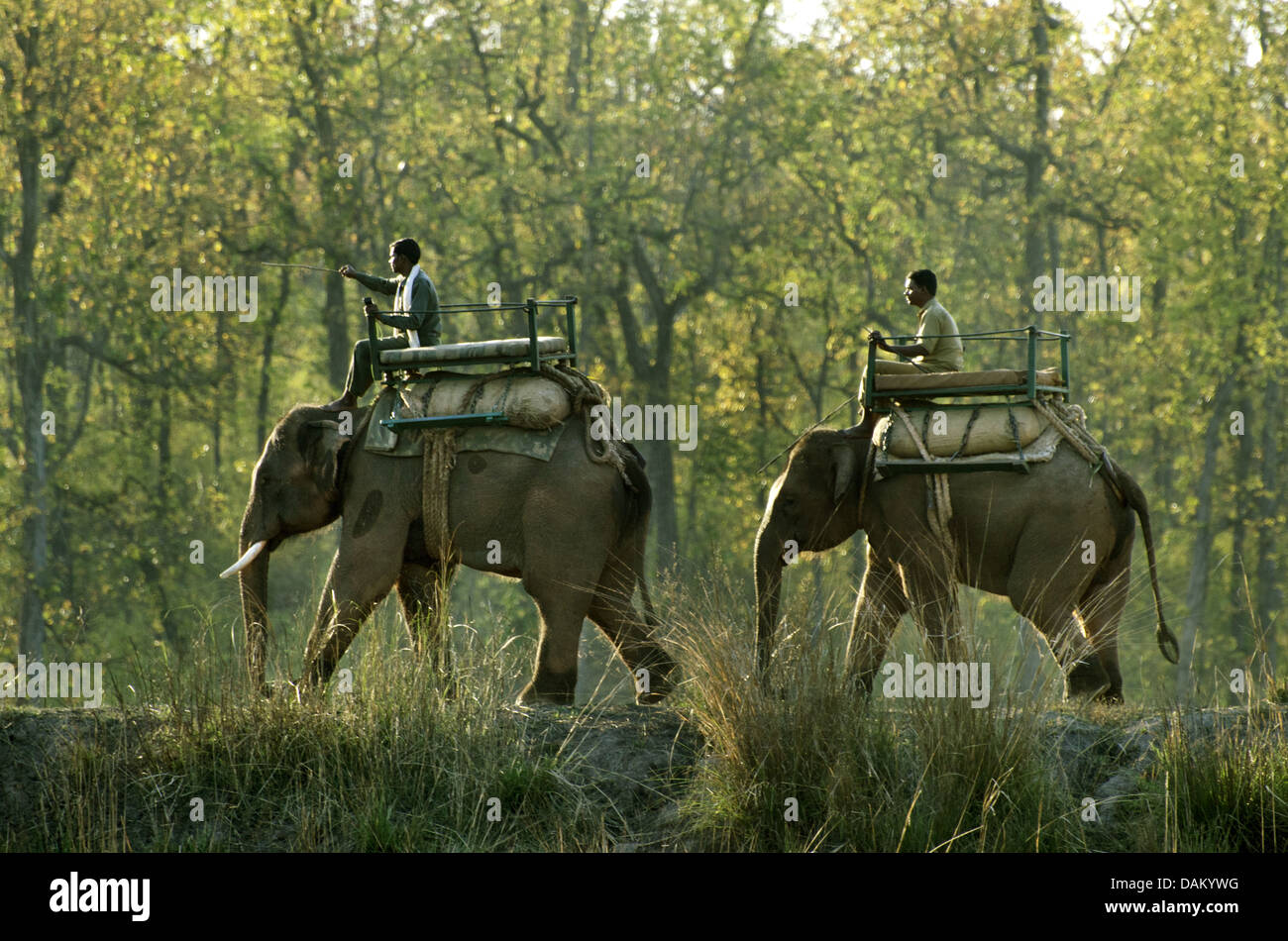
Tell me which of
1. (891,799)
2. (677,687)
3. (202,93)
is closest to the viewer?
(891,799)

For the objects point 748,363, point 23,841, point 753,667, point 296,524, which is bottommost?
point 23,841

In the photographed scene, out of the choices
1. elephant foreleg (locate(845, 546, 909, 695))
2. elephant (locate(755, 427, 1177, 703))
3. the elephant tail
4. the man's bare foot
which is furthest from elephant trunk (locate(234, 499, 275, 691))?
the elephant tail

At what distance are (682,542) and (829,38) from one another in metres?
9.56

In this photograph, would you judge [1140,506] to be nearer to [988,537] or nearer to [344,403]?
[988,537]

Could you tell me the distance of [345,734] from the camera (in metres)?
8.29

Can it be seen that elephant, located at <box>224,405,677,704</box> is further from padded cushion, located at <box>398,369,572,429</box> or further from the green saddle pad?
padded cushion, located at <box>398,369,572,429</box>

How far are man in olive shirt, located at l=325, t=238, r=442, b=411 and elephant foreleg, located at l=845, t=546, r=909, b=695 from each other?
3020 mm

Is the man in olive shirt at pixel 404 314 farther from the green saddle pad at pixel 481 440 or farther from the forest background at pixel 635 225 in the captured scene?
the forest background at pixel 635 225

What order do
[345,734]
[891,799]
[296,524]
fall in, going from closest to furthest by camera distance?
1. [891,799]
2. [345,734]
3. [296,524]

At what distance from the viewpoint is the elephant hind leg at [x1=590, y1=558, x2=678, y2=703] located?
10.2 m

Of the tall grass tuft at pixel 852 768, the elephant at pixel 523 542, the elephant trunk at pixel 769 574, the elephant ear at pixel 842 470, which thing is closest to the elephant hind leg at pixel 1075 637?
the elephant ear at pixel 842 470

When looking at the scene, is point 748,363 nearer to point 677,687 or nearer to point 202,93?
point 202,93

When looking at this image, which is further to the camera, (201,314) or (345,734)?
(201,314)

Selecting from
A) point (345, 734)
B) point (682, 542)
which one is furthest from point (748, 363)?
point (345, 734)
